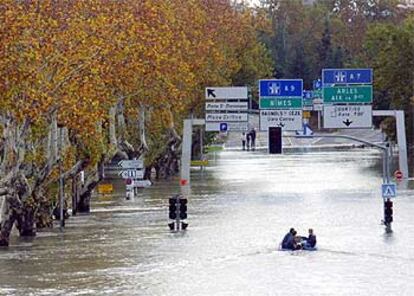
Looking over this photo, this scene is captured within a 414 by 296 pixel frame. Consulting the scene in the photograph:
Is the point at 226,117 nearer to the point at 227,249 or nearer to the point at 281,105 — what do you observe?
the point at 281,105

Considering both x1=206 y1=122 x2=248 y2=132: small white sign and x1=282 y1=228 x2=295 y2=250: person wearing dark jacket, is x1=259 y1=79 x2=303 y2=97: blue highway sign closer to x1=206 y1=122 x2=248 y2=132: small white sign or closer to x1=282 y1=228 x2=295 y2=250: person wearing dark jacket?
x1=206 y1=122 x2=248 y2=132: small white sign

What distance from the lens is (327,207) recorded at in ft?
188

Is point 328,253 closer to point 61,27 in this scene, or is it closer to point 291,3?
point 61,27

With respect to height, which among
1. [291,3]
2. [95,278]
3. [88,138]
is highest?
[291,3]

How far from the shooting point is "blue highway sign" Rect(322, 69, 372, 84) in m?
58.2

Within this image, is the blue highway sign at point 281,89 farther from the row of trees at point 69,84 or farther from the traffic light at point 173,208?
the traffic light at point 173,208

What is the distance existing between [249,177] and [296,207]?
2539 cm

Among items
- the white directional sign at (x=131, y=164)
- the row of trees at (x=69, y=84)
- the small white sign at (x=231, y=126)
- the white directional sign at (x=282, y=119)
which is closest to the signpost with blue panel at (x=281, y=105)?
the white directional sign at (x=282, y=119)

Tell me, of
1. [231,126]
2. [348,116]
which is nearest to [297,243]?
[348,116]

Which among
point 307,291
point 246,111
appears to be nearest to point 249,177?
point 246,111

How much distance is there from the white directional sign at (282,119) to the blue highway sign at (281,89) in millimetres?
942

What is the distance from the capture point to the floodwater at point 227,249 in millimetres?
32438

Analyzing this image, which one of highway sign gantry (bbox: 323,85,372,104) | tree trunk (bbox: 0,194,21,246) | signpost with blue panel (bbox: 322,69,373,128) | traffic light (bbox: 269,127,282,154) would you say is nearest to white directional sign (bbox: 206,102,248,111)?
signpost with blue panel (bbox: 322,69,373,128)

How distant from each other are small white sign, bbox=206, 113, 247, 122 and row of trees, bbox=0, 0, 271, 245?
6.74 feet
